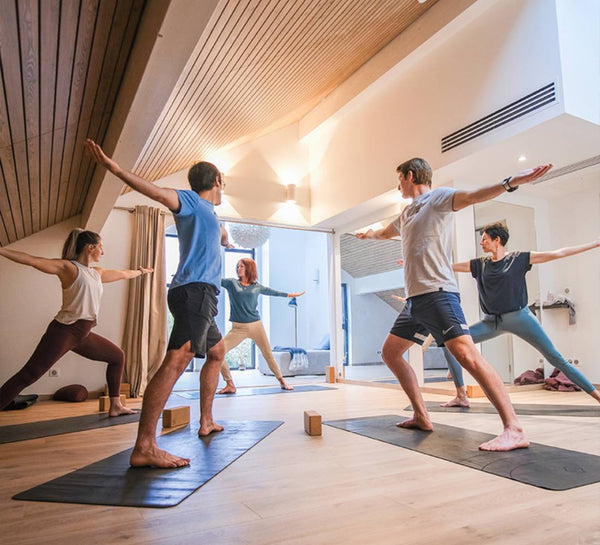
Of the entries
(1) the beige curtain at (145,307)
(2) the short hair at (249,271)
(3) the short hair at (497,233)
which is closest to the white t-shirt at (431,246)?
(3) the short hair at (497,233)

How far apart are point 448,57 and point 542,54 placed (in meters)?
1.07

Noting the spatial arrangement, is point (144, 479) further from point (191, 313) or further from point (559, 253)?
point (559, 253)

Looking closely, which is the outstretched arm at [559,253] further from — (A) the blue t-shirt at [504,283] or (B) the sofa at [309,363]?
(B) the sofa at [309,363]

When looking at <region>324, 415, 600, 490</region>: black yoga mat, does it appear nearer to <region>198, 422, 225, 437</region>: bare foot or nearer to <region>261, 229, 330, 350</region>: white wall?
<region>198, 422, 225, 437</region>: bare foot

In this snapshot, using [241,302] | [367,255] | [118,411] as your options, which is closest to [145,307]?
[241,302]

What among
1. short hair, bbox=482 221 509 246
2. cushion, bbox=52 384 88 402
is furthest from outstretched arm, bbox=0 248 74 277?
short hair, bbox=482 221 509 246

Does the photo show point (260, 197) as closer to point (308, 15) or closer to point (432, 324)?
point (308, 15)

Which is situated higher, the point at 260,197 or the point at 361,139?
the point at 361,139

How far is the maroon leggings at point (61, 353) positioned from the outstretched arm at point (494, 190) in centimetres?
258

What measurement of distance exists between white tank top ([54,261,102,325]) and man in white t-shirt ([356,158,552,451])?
6.79 ft

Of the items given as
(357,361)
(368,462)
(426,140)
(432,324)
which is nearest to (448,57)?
(426,140)

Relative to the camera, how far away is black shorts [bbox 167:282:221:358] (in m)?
1.96

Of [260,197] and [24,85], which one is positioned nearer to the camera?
[24,85]

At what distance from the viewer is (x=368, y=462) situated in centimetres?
191
